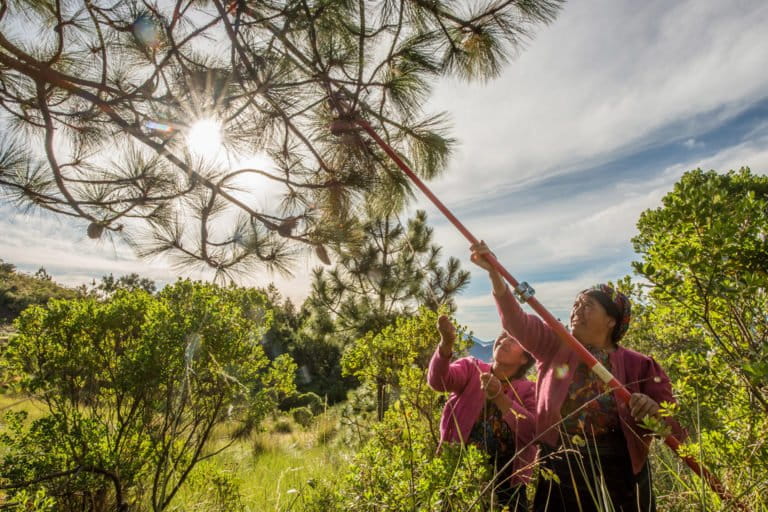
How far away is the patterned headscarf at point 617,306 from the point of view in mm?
1666

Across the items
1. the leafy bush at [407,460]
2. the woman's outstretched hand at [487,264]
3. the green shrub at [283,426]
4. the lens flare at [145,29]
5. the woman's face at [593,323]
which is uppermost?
the lens flare at [145,29]

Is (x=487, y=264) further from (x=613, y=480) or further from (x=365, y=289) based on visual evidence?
(x=365, y=289)

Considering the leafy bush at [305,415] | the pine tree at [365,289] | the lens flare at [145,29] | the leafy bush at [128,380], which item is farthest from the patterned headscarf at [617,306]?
the pine tree at [365,289]

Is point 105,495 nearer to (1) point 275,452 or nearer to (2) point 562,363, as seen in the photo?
(2) point 562,363

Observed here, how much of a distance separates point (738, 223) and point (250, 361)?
2340 millimetres

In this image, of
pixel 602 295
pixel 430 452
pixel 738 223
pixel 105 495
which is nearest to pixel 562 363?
pixel 602 295

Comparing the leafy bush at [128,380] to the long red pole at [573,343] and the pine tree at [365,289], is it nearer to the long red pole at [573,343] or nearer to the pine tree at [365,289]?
the long red pole at [573,343]

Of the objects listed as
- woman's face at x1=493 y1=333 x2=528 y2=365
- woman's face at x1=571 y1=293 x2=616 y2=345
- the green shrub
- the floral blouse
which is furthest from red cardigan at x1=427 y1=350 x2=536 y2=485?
the green shrub

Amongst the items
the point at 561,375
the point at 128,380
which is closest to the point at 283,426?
the point at 128,380

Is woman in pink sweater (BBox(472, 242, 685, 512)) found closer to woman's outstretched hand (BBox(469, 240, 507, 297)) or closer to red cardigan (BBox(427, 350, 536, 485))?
woman's outstretched hand (BBox(469, 240, 507, 297))

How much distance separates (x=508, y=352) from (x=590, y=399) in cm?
51

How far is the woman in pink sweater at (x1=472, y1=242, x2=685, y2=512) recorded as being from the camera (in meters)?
1.48

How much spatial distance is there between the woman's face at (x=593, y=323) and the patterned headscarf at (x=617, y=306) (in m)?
0.02

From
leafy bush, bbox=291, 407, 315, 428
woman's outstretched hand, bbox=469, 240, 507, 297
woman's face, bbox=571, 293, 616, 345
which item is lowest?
leafy bush, bbox=291, 407, 315, 428
